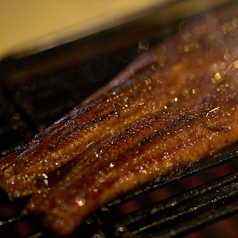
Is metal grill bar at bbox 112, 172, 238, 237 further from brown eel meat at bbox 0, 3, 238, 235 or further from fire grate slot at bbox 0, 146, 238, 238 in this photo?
brown eel meat at bbox 0, 3, 238, 235

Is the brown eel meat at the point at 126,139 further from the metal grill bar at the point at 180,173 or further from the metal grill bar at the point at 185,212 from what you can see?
the metal grill bar at the point at 185,212

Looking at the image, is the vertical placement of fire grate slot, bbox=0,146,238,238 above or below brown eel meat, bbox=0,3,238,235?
below

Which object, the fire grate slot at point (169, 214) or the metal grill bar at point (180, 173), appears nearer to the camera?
the fire grate slot at point (169, 214)

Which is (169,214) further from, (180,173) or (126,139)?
(126,139)

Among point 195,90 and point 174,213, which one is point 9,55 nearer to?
point 195,90

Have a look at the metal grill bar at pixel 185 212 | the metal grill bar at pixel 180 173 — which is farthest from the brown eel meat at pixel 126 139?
the metal grill bar at pixel 185 212

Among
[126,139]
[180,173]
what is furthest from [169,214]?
[126,139]

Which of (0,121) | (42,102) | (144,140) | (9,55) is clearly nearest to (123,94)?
(144,140)

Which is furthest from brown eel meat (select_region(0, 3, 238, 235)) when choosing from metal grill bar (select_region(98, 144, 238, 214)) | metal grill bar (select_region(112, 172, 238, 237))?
metal grill bar (select_region(112, 172, 238, 237))

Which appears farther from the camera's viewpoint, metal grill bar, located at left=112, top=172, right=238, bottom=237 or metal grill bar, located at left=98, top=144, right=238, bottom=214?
metal grill bar, located at left=98, top=144, right=238, bottom=214
